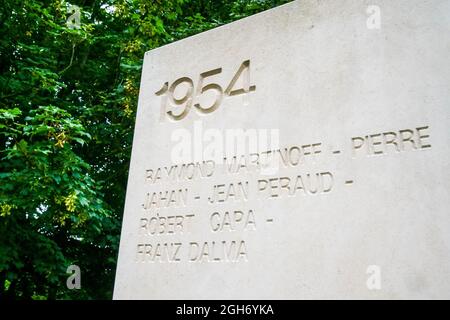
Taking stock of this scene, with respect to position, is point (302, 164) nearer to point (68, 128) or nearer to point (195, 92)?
point (195, 92)

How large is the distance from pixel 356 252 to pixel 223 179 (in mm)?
1007

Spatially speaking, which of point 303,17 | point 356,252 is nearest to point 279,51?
point 303,17

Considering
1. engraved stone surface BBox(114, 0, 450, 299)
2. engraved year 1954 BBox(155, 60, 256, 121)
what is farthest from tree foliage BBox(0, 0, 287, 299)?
engraved stone surface BBox(114, 0, 450, 299)

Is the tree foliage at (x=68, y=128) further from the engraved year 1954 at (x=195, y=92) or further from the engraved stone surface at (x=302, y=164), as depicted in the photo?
the engraved stone surface at (x=302, y=164)

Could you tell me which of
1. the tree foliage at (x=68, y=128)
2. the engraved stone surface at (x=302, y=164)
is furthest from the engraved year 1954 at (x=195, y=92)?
the tree foliage at (x=68, y=128)

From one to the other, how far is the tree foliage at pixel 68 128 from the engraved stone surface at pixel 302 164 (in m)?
2.64

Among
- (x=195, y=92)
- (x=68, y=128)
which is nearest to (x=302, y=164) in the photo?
(x=195, y=92)

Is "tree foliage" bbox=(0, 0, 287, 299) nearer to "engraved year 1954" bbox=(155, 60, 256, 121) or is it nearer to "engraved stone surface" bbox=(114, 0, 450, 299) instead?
"engraved year 1954" bbox=(155, 60, 256, 121)

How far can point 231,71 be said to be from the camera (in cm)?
330

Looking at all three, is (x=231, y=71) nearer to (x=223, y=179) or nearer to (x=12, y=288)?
(x=223, y=179)

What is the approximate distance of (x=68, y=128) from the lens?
5.67 meters

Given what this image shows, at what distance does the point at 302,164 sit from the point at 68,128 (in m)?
3.83

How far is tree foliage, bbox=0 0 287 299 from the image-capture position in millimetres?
5770

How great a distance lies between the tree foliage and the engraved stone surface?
2640 mm
